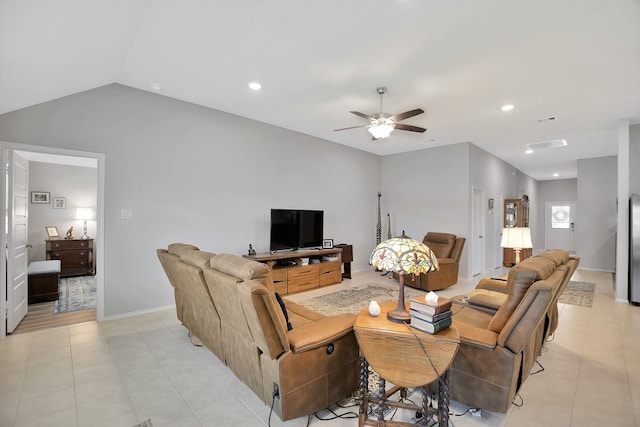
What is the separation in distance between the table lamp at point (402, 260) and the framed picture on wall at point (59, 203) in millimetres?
7046

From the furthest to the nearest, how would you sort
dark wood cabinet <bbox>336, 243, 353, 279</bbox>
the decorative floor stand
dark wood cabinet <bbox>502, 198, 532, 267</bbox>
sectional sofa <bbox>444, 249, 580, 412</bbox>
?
dark wood cabinet <bbox>502, 198, 532, 267</bbox> → dark wood cabinet <bbox>336, 243, 353, 279</bbox> → sectional sofa <bbox>444, 249, 580, 412</bbox> → the decorative floor stand

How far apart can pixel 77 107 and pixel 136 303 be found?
2.40 meters

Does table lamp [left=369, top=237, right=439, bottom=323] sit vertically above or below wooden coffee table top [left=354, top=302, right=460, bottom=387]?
above

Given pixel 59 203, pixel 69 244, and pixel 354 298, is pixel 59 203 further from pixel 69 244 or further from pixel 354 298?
pixel 354 298

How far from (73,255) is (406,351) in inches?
264

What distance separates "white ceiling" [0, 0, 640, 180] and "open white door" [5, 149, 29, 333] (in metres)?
0.74

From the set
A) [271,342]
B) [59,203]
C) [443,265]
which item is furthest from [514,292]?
[59,203]

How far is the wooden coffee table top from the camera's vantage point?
5.01 ft

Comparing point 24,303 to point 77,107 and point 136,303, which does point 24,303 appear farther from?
point 77,107

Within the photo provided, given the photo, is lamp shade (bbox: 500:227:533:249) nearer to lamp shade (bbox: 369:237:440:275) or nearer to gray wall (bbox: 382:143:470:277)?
lamp shade (bbox: 369:237:440:275)

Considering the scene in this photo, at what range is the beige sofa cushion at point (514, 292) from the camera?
1.87 meters

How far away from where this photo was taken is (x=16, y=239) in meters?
3.22

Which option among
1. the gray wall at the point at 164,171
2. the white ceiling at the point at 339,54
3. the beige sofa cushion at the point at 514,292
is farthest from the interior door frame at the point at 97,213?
the beige sofa cushion at the point at 514,292

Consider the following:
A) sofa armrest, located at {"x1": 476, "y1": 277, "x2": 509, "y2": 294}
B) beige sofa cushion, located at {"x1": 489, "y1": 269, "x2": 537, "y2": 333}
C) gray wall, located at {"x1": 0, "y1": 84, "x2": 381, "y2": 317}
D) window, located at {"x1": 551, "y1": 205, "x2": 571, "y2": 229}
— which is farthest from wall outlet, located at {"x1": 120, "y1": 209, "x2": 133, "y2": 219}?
window, located at {"x1": 551, "y1": 205, "x2": 571, "y2": 229}
